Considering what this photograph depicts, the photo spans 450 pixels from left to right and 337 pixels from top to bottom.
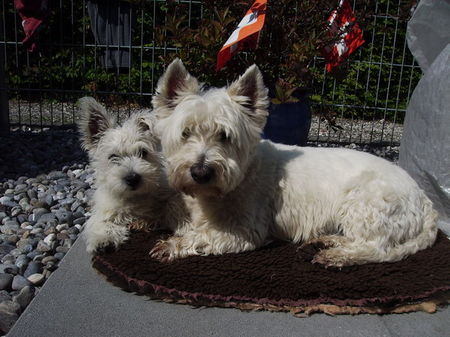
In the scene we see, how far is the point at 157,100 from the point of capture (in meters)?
3.26

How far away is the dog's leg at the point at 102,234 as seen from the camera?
124 inches

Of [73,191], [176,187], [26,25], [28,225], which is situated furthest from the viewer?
[26,25]

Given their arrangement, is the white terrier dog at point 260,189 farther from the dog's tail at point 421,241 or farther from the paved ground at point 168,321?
the paved ground at point 168,321

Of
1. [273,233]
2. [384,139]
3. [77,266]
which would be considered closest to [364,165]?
[273,233]

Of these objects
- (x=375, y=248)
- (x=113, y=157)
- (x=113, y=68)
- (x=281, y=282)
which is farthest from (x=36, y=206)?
(x=113, y=68)

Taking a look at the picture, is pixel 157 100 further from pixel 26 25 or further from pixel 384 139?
pixel 384 139

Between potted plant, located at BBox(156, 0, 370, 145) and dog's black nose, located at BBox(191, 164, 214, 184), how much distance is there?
212cm

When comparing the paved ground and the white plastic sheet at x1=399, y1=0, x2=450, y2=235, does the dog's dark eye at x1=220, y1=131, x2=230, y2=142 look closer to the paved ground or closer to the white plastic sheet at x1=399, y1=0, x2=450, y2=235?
the paved ground

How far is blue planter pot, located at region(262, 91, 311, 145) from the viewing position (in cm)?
516

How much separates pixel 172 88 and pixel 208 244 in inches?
45.5

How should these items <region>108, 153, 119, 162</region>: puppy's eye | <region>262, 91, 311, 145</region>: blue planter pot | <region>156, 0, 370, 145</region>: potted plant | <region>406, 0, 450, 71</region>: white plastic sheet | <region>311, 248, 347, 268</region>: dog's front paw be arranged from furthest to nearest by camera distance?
<region>262, 91, 311, 145</region>: blue planter pot, <region>156, 0, 370, 145</region>: potted plant, <region>406, 0, 450, 71</region>: white plastic sheet, <region>108, 153, 119, 162</region>: puppy's eye, <region>311, 248, 347, 268</region>: dog's front paw

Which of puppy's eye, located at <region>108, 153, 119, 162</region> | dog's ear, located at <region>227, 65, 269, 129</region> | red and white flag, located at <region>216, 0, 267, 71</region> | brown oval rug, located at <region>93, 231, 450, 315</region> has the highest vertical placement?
red and white flag, located at <region>216, 0, 267, 71</region>

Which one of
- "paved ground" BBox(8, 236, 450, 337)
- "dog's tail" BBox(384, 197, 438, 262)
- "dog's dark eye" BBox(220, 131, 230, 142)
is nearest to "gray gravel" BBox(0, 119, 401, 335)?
"paved ground" BBox(8, 236, 450, 337)

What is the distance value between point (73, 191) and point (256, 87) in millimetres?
2829
